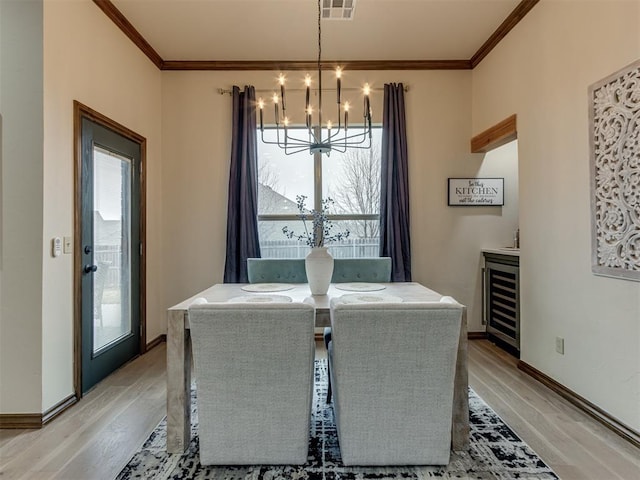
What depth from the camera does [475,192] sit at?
4176mm

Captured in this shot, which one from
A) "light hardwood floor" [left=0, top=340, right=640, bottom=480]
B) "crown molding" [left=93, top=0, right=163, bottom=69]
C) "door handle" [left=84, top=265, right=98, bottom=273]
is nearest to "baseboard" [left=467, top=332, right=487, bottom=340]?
"light hardwood floor" [left=0, top=340, right=640, bottom=480]

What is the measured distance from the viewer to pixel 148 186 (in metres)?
3.87

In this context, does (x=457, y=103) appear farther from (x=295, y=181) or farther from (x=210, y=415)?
(x=210, y=415)

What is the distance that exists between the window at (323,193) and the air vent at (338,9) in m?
1.35

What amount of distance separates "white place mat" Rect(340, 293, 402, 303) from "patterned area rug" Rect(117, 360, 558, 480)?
0.77 meters

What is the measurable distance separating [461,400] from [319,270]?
1.08m

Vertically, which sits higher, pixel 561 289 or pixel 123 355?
pixel 561 289

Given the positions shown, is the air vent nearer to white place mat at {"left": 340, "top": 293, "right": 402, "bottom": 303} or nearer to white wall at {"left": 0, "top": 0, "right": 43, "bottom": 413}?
white wall at {"left": 0, "top": 0, "right": 43, "bottom": 413}

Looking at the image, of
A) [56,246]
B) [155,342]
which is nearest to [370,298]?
[56,246]

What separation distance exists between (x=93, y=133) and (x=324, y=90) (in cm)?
229

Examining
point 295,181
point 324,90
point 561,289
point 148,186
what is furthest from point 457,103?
point 148,186

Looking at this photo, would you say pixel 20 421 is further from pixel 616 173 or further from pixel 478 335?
pixel 478 335

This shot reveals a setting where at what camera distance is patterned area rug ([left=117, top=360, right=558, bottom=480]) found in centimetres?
184

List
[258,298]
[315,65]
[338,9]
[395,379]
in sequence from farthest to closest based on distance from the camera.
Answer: [315,65], [338,9], [258,298], [395,379]
